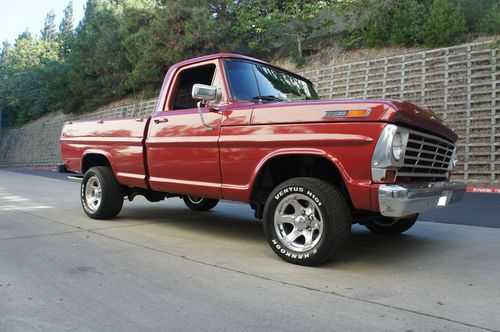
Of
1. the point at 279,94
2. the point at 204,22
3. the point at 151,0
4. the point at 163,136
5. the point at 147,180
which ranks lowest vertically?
the point at 147,180

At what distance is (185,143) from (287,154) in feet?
4.83

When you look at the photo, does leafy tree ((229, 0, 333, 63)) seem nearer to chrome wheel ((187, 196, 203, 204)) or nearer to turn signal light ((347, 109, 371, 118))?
chrome wheel ((187, 196, 203, 204))

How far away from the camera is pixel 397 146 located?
3645 mm

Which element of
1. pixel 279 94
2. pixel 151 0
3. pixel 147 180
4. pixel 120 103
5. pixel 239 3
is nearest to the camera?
pixel 279 94

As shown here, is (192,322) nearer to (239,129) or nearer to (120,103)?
(239,129)

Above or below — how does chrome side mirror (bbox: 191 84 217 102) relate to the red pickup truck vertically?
above

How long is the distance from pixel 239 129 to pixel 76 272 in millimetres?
2051

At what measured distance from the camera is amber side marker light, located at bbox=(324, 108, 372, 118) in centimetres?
365

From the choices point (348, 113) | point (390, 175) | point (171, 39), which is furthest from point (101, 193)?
point (171, 39)

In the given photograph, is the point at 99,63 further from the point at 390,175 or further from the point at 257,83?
the point at 390,175

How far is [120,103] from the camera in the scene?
33.4 metres

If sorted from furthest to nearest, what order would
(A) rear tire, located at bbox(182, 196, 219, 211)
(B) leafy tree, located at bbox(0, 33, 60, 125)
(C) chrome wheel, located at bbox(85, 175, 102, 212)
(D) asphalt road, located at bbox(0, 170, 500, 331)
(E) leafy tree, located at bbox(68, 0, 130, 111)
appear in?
(B) leafy tree, located at bbox(0, 33, 60, 125) < (E) leafy tree, located at bbox(68, 0, 130, 111) < (A) rear tire, located at bbox(182, 196, 219, 211) < (C) chrome wheel, located at bbox(85, 175, 102, 212) < (D) asphalt road, located at bbox(0, 170, 500, 331)

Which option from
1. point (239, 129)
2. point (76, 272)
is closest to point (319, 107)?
point (239, 129)

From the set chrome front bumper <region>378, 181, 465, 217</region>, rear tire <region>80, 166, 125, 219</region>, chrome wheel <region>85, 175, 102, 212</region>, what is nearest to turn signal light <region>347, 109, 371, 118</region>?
chrome front bumper <region>378, 181, 465, 217</region>
